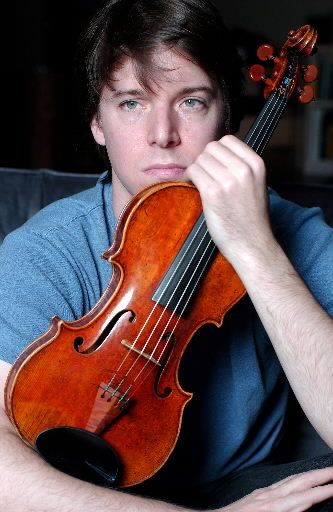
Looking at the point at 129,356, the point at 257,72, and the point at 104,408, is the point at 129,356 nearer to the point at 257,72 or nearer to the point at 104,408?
the point at 104,408

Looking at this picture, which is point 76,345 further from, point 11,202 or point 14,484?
point 11,202

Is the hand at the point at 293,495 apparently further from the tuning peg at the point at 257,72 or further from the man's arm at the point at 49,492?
the tuning peg at the point at 257,72

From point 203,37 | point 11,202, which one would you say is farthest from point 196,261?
point 11,202

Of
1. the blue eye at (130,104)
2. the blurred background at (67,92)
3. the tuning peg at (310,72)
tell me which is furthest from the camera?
the blurred background at (67,92)

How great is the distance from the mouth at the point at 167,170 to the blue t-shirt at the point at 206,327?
186mm

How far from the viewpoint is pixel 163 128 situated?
154 centimetres

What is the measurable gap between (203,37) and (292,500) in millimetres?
959

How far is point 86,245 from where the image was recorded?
1624 millimetres

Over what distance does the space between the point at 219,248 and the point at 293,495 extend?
454 millimetres

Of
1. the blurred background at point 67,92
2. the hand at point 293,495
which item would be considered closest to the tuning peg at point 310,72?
the hand at point 293,495

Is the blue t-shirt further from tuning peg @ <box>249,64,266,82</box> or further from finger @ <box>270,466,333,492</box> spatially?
tuning peg @ <box>249,64,266,82</box>

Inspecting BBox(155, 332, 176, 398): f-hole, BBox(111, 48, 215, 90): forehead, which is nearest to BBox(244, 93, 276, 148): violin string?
BBox(111, 48, 215, 90): forehead

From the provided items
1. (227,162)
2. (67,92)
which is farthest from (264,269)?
(67,92)

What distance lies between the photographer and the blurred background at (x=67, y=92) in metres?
6.18
